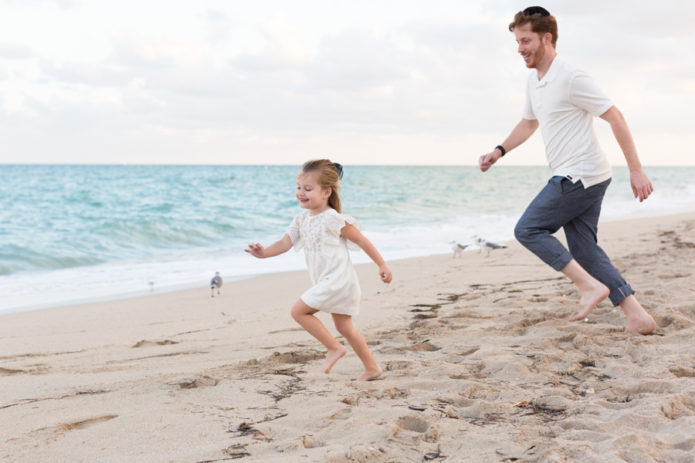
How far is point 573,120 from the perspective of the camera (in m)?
3.69

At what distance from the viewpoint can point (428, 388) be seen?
3.02 meters

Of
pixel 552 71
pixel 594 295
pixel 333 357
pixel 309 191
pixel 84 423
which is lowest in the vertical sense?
pixel 84 423

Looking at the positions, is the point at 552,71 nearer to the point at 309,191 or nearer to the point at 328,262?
the point at 309,191

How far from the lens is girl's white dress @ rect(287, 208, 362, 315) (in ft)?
10.9

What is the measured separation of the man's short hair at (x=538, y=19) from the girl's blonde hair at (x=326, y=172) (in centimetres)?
151

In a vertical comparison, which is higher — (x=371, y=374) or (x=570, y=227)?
(x=570, y=227)

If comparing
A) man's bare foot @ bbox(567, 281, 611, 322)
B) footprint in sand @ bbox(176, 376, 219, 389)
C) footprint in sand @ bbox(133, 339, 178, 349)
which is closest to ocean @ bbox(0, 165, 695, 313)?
footprint in sand @ bbox(133, 339, 178, 349)

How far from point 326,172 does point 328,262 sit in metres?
0.51

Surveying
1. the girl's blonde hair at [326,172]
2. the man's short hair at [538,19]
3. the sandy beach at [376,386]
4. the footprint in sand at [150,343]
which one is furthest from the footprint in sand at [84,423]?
the man's short hair at [538,19]

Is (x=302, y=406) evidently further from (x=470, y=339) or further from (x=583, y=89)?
(x=583, y=89)

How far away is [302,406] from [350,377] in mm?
609

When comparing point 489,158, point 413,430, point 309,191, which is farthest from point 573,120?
point 413,430

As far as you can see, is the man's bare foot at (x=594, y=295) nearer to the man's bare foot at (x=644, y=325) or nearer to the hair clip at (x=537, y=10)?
the man's bare foot at (x=644, y=325)

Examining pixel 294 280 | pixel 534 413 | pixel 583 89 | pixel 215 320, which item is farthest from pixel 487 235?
pixel 534 413
